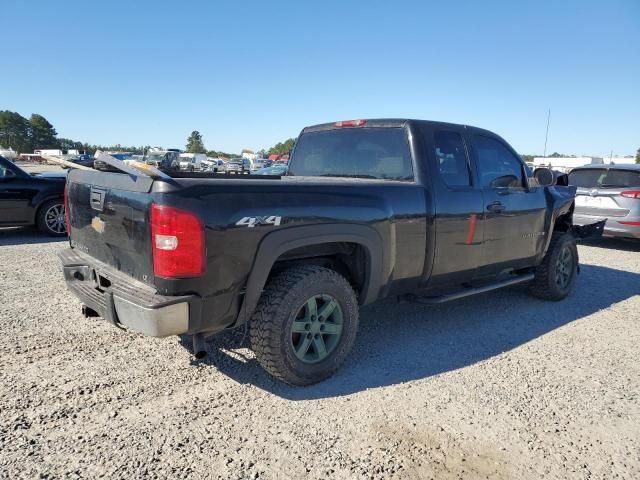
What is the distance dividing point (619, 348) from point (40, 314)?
5.34 m

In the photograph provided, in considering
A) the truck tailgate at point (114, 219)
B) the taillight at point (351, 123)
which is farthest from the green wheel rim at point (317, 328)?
the taillight at point (351, 123)

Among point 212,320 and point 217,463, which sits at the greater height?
point 212,320

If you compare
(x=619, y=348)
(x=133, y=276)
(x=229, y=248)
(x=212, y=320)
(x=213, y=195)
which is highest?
(x=213, y=195)

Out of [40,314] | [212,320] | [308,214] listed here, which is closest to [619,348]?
[308,214]

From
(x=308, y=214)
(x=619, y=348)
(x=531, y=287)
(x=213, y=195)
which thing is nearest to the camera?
(x=213, y=195)

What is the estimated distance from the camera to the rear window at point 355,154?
3.85 meters

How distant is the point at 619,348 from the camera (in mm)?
4039

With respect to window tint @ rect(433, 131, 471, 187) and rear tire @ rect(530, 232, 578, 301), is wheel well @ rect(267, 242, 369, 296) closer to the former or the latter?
window tint @ rect(433, 131, 471, 187)

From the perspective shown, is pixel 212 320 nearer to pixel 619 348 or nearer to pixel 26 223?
pixel 619 348

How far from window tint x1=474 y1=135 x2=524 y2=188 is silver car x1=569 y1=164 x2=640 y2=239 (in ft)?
15.8

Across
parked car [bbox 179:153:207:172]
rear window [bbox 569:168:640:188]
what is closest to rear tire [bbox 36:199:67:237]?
parked car [bbox 179:153:207:172]

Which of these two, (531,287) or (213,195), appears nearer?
(213,195)

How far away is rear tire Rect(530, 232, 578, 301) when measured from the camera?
5.20 metres

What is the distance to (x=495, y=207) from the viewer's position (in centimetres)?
425
